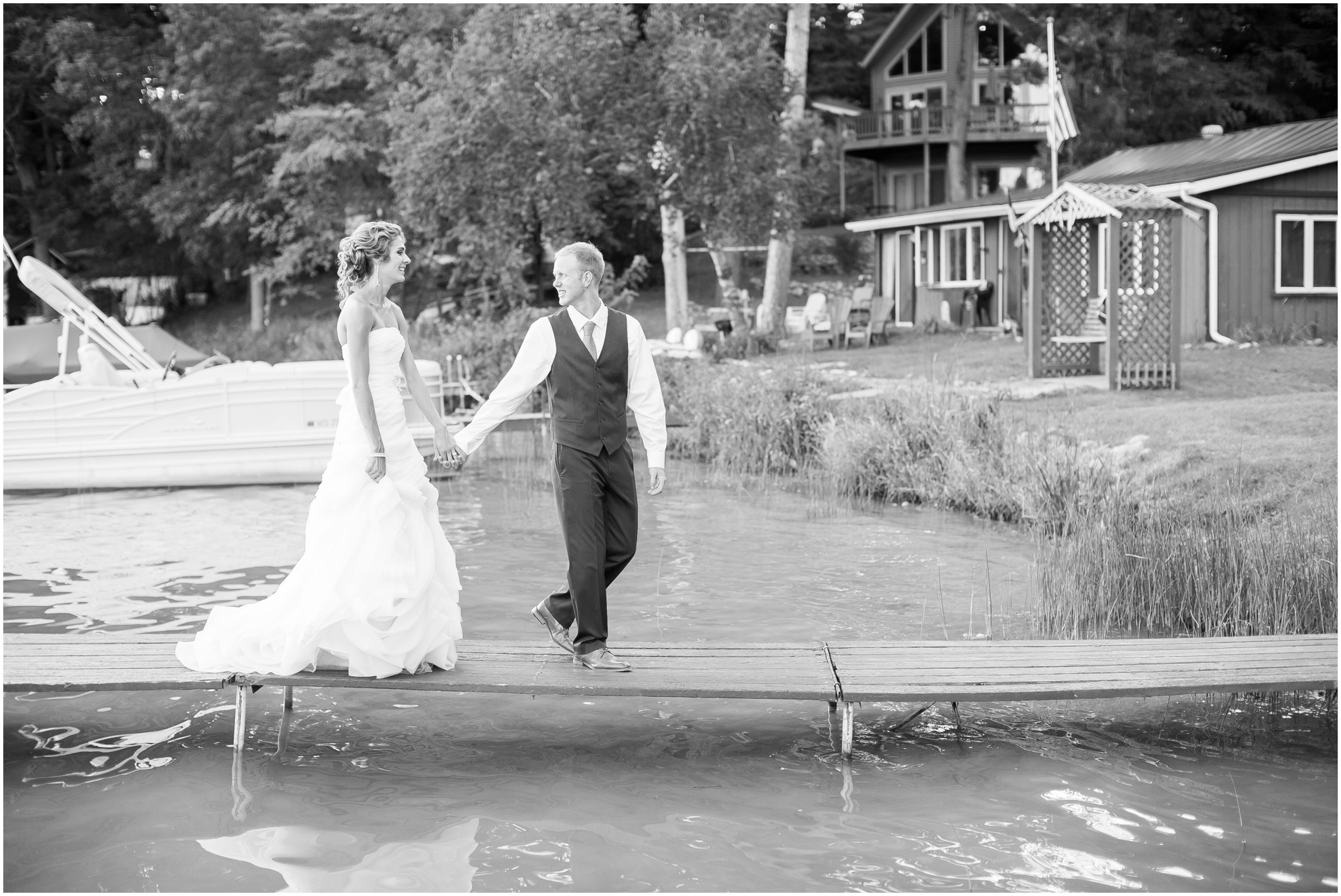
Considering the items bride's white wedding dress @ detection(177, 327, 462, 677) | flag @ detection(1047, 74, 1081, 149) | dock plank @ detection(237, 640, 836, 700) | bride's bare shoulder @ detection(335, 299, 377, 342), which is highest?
flag @ detection(1047, 74, 1081, 149)

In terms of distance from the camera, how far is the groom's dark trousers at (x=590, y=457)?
19.2 ft

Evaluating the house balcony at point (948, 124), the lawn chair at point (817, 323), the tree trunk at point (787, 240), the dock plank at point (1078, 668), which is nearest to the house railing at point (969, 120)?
the house balcony at point (948, 124)

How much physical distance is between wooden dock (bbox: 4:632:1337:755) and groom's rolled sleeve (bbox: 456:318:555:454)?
1028mm

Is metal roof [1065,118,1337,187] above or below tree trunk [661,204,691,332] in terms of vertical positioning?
above

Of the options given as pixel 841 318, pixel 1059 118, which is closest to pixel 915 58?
pixel 841 318

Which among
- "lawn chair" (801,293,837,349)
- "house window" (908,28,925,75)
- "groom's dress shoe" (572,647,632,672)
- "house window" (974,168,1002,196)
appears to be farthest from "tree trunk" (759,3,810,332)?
"groom's dress shoe" (572,647,632,672)

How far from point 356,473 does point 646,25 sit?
862 inches

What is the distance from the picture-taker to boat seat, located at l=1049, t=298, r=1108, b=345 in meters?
19.0

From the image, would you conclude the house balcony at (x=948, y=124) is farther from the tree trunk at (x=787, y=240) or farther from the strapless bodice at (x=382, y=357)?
the strapless bodice at (x=382, y=357)

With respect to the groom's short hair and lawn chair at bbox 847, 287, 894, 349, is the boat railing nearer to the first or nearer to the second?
the groom's short hair

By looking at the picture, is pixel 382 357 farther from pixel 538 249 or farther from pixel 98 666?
pixel 538 249

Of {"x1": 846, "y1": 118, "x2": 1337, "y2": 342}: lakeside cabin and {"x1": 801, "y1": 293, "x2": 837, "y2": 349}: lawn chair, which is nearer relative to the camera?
{"x1": 846, "y1": 118, "x2": 1337, "y2": 342}: lakeside cabin

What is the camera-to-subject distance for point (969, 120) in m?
40.2

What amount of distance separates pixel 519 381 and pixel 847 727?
203 centimetres
